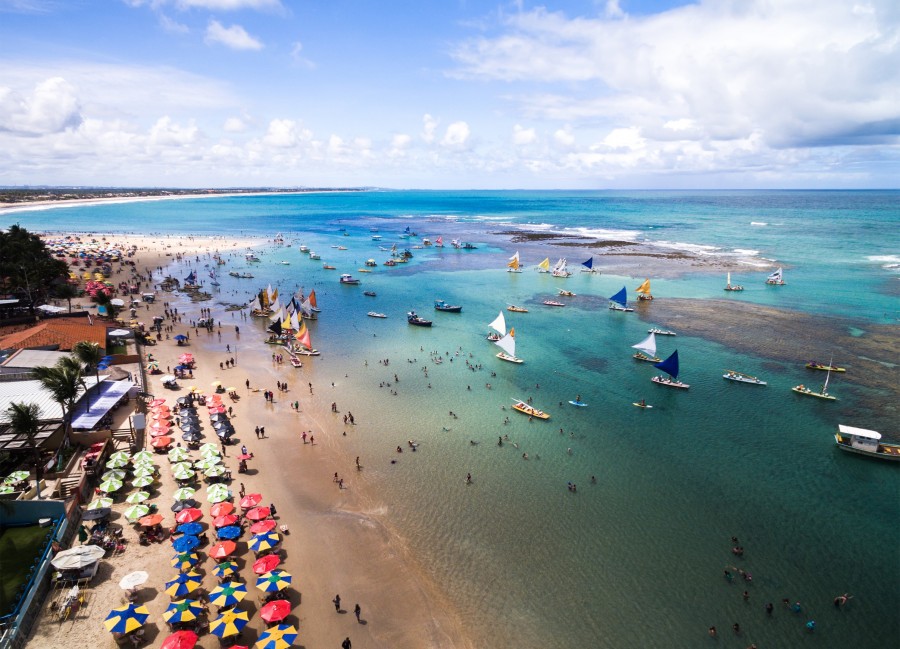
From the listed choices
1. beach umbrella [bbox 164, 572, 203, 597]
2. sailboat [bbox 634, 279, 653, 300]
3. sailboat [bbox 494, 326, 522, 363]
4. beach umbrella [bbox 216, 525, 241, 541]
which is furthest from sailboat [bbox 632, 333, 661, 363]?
beach umbrella [bbox 164, 572, 203, 597]

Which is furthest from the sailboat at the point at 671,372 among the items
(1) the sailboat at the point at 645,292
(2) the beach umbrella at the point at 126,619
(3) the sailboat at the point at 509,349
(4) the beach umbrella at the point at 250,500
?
(2) the beach umbrella at the point at 126,619

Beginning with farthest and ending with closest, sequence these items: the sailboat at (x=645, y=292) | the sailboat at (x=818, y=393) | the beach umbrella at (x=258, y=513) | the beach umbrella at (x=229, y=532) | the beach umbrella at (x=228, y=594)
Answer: the sailboat at (x=645, y=292) < the sailboat at (x=818, y=393) < the beach umbrella at (x=258, y=513) < the beach umbrella at (x=229, y=532) < the beach umbrella at (x=228, y=594)

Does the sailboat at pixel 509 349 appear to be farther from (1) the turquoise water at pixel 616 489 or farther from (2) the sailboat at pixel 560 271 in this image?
(2) the sailboat at pixel 560 271

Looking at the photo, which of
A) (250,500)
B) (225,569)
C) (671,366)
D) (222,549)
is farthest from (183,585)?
(671,366)

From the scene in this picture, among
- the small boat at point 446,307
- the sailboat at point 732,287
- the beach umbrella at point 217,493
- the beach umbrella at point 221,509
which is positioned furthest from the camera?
the sailboat at point 732,287

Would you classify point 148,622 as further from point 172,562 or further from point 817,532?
point 817,532

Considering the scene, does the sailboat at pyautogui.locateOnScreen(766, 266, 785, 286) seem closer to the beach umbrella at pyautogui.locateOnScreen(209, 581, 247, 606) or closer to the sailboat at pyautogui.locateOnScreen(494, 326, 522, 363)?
the sailboat at pyautogui.locateOnScreen(494, 326, 522, 363)
